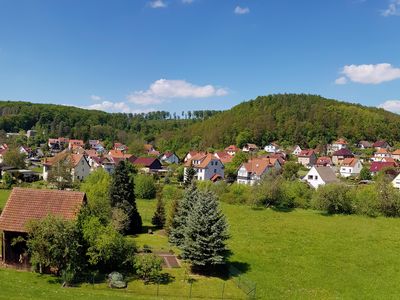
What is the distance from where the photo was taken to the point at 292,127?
Answer: 16825cm

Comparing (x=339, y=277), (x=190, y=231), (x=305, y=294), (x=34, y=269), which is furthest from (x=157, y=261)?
(x=339, y=277)

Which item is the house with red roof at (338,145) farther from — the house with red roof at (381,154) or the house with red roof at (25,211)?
the house with red roof at (25,211)

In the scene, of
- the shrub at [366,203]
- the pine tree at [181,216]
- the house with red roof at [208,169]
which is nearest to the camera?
the pine tree at [181,216]

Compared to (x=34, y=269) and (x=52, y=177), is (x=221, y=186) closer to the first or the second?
(x=52, y=177)

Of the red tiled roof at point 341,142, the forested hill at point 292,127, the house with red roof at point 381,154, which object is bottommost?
the house with red roof at point 381,154

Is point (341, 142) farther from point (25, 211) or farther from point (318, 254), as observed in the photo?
point (25, 211)

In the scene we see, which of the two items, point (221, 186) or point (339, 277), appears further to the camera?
point (221, 186)

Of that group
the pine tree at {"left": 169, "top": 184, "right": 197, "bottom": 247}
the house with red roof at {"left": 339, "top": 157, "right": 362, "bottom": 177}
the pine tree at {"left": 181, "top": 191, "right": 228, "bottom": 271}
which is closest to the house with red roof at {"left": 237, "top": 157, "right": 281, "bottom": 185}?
the house with red roof at {"left": 339, "top": 157, "right": 362, "bottom": 177}

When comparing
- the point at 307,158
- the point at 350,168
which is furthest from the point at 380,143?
the point at 350,168

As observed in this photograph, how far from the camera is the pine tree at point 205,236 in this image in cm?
2766

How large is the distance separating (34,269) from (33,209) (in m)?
4.11

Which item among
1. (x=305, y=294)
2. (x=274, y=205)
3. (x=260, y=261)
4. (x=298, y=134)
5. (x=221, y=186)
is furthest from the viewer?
(x=298, y=134)

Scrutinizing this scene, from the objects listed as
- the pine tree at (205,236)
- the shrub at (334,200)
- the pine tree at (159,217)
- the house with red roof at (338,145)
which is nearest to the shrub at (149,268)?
the pine tree at (205,236)

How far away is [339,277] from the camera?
2848 cm
